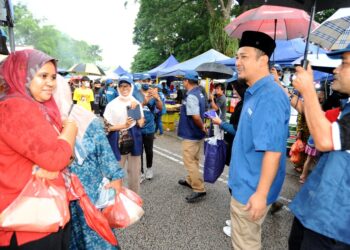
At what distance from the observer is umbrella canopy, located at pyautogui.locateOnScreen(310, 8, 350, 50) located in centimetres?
258

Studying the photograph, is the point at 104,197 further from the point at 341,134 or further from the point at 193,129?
the point at 193,129

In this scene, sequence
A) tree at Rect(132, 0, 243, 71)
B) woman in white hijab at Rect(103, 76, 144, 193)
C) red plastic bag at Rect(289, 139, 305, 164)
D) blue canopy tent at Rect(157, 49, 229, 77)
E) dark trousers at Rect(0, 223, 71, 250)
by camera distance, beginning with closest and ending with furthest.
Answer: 1. dark trousers at Rect(0, 223, 71, 250)
2. woman in white hijab at Rect(103, 76, 144, 193)
3. red plastic bag at Rect(289, 139, 305, 164)
4. blue canopy tent at Rect(157, 49, 229, 77)
5. tree at Rect(132, 0, 243, 71)

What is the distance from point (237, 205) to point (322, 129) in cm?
94

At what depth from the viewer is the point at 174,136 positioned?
31.4 feet

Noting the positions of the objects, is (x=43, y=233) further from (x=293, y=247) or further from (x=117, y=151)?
(x=117, y=151)

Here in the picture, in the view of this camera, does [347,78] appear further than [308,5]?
No

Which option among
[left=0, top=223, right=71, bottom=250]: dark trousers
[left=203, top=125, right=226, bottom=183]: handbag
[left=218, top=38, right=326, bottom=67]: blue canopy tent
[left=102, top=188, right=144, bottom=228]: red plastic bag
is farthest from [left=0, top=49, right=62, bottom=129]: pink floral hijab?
[left=218, top=38, right=326, bottom=67]: blue canopy tent

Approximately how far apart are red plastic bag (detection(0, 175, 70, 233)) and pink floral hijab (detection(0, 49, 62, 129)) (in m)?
0.37

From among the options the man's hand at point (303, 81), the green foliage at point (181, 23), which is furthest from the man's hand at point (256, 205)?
the green foliage at point (181, 23)

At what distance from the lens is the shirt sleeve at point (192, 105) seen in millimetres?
4172

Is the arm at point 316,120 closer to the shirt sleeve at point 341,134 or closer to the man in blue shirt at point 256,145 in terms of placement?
the shirt sleeve at point 341,134

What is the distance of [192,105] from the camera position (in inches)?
164

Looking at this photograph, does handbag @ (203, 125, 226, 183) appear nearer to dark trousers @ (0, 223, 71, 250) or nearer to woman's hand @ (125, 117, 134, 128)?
woman's hand @ (125, 117, 134, 128)

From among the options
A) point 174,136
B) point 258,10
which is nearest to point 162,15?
point 174,136
